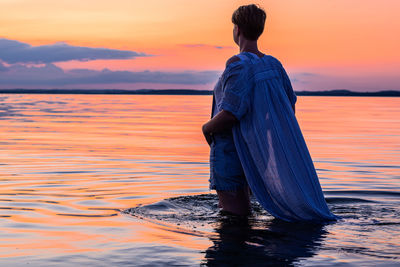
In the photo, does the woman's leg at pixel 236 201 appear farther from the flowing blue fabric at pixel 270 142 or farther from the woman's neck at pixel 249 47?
the woman's neck at pixel 249 47

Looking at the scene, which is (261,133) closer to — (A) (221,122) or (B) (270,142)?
(B) (270,142)

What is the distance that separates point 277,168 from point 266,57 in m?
1.10

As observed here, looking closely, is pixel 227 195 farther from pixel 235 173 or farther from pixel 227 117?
pixel 227 117

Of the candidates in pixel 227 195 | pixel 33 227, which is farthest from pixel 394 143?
pixel 33 227

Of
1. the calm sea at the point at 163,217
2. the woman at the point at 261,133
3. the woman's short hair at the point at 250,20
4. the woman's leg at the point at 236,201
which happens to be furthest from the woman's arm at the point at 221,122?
the calm sea at the point at 163,217

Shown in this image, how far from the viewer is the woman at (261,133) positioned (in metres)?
5.51

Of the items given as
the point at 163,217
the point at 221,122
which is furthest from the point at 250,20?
the point at 163,217

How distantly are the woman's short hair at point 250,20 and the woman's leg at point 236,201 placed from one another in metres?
1.57

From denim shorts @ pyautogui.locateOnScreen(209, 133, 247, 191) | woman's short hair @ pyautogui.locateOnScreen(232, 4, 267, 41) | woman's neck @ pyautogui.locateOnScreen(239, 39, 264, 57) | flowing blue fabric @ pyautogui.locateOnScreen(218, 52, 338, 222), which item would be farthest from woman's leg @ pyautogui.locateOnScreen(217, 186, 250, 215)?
woman's short hair @ pyautogui.locateOnScreen(232, 4, 267, 41)

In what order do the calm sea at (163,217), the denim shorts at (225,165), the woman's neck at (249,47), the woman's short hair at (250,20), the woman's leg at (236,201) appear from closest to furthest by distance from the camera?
Answer: the calm sea at (163,217)
the woman's short hair at (250,20)
the woman's neck at (249,47)
the denim shorts at (225,165)
the woman's leg at (236,201)

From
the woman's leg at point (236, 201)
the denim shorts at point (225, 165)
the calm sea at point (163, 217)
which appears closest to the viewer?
the calm sea at point (163, 217)

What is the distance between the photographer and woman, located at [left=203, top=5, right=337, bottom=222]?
18.1 ft

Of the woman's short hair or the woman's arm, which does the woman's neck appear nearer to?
the woman's short hair

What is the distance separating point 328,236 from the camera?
529cm
